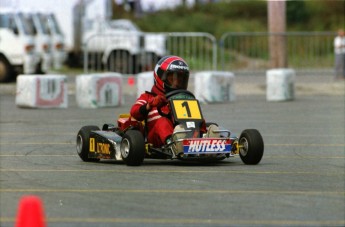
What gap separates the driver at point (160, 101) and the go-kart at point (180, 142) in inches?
3.2

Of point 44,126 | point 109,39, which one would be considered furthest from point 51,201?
point 109,39

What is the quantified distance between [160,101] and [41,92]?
11519mm

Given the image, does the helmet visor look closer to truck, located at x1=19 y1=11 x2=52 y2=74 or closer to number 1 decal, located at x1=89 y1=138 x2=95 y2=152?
number 1 decal, located at x1=89 y1=138 x2=95 y2=152

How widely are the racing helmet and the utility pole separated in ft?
57.3

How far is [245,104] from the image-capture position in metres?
25.2

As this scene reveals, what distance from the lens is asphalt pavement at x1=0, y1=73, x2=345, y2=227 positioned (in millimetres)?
8898

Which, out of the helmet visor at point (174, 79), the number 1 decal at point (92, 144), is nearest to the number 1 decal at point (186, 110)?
the helmet visor at point (174, 79)

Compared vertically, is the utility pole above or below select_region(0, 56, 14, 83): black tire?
above

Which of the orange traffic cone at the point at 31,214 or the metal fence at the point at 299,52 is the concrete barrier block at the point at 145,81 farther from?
the orange traffic cone at the point at 31,214

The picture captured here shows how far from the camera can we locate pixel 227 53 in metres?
31.2

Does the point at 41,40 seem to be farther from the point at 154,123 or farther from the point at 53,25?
the point at 154,123

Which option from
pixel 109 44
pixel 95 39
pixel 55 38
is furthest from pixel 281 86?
pixel 55 38

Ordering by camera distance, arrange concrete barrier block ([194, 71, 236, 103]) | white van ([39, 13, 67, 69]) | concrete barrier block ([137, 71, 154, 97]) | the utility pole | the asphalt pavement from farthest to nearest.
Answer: white van ([39, 13, 67, 69]) < the utility pole < concrete barrier block ([194, 71, 236, 103]) < concrete barrier block ([137, 71, 154, 97]) < the asphalt pavement

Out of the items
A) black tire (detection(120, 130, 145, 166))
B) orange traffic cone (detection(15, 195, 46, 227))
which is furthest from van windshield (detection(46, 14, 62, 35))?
orange traffic cone (detection(15, 195, 46, 227))
